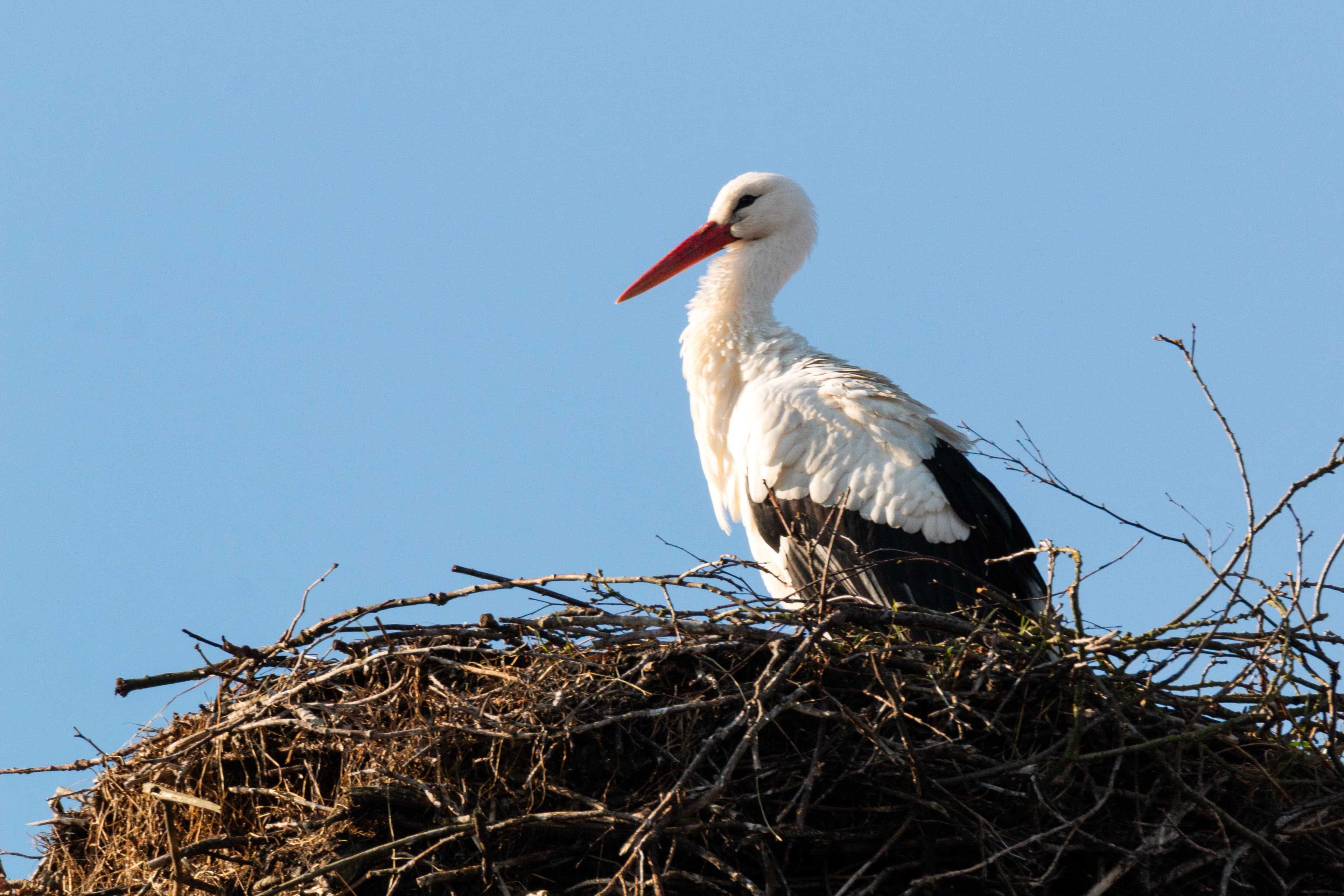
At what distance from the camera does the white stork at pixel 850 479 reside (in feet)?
13.8

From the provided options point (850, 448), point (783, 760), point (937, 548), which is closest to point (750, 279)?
point (850, 448)

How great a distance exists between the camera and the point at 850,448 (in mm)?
4371

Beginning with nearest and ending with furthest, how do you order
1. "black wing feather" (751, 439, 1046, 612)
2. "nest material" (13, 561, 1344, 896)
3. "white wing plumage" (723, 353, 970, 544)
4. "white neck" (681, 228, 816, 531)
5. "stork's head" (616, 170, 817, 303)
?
"nest material" (13, 561, 1344, 896) → "black wing feather" (751, 439, 1046, 612) → "white wing plumage" (723, 353, 970, 544) → "white neck" (681, 228, 816, 531) → "stork's head" (616, 170, 817, 303)

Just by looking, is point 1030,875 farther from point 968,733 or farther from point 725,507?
point 725,507

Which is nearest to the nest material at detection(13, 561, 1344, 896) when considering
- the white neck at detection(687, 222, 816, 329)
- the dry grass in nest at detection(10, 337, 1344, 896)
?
the dry grass in nest at detection(10, 337, 1344, 896)

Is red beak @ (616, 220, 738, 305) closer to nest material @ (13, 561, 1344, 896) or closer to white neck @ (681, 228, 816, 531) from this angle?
white neck @ (681, 228, 816, 531)

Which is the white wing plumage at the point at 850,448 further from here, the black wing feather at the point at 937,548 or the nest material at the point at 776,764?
the nest material at the point at 776,764

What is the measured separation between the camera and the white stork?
4.22 metres

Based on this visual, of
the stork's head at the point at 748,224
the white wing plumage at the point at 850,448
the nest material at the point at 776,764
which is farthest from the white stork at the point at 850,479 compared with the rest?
the nest material at the point at 776,764

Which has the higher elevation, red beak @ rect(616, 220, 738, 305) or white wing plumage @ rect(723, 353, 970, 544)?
red beak @ rect(616, 220, 738, 305)

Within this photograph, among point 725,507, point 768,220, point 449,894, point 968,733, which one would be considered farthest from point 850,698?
point 768,220

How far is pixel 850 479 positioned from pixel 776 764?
175 cm

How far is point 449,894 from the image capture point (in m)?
2.72

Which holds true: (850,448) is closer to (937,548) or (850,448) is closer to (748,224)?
(937,548)
